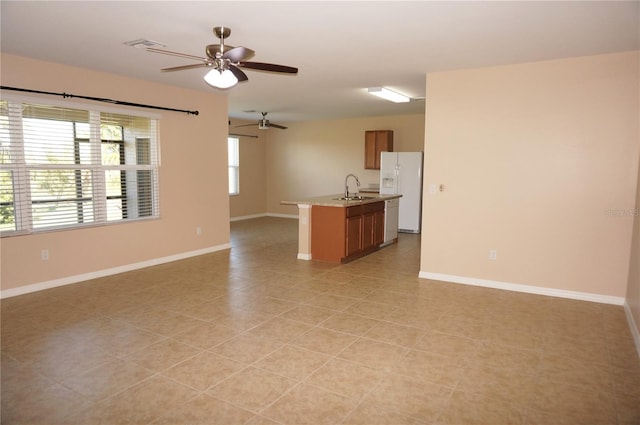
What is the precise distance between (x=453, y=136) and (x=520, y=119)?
2.34ft

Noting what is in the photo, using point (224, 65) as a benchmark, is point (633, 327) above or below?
below

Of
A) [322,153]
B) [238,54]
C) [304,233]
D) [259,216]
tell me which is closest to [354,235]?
[304,233]

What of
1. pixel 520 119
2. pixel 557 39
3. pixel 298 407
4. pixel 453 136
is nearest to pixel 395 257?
pixel 453 136

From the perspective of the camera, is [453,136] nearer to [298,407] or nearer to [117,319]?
[298,407]

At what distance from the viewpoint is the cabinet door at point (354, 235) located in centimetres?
591

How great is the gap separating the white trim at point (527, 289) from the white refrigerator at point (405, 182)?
3.44 meters

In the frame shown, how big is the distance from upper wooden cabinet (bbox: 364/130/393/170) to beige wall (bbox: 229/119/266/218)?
3.00 metres

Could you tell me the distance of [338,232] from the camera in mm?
5836

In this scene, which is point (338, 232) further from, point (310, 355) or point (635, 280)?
point (635, 280)

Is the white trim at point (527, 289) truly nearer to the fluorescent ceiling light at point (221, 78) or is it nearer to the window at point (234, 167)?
the fluorescent ceiling light at point (221, 78)

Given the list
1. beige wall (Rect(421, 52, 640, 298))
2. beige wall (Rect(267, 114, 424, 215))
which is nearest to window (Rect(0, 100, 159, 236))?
beige wall (Rect(421, 52, 640, 298))

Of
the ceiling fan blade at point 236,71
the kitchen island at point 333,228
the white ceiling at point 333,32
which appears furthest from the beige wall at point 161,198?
the ceiling fan blade at point 236,71

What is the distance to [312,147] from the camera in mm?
10508

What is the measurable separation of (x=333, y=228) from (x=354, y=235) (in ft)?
1.27
